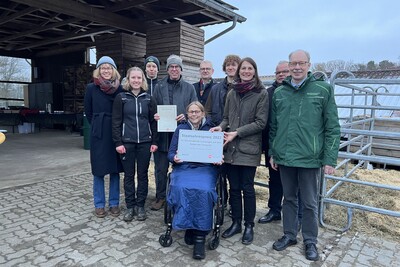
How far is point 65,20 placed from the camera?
28.9 feet

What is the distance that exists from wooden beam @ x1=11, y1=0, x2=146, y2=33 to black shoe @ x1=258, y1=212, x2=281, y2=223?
624cm

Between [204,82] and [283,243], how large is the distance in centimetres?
205

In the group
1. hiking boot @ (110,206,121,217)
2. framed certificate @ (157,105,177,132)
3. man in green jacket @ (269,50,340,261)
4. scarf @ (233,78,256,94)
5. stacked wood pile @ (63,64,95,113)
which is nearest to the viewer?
man in green jacket @ (269,50,340,261)

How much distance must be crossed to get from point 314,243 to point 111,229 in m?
2.11

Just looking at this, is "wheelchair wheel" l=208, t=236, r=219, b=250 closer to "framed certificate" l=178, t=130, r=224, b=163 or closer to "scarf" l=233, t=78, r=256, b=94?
"framed certificate" l=178, t=130, r=224, b=163

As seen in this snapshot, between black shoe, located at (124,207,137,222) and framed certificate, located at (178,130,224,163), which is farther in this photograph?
black shoe, located at (124,207,137,222)

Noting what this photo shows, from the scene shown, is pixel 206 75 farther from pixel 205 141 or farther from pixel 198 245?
pixel 198 245

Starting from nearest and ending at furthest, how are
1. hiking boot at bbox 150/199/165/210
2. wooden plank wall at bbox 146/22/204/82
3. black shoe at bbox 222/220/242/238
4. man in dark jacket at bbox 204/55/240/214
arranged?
black shoe at bbox 222/220/242/238 → man in dark jacket at bbox 204/55/240/214 → hiking boot at bbox 150/199/165/210 → wooden plank wall at bbox 146/22/204/82

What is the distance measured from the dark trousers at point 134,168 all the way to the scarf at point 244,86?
1254 millimetres

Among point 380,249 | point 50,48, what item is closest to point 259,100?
point 380,249

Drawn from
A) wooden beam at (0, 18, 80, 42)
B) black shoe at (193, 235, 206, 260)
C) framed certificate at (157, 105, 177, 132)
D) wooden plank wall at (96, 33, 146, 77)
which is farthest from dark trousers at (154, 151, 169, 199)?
wooden beam at (0, 18, 80, 42)

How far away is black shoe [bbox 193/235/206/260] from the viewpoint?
268 cm

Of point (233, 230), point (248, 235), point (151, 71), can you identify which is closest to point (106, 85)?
point (151, 71)

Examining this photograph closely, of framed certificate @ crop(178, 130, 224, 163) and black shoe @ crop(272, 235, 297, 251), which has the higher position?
framed certificate @ crop(178, 130, 224, 163)
